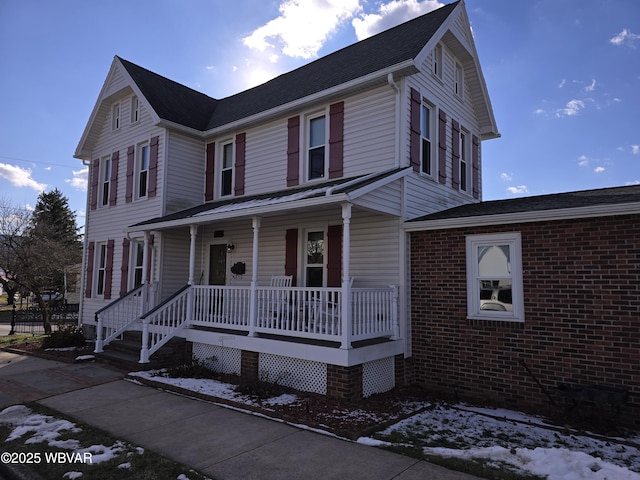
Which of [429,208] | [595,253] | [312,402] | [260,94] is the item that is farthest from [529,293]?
[260,94]

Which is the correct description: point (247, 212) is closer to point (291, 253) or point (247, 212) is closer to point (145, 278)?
point (291, 253)

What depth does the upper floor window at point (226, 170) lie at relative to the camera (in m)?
12.6

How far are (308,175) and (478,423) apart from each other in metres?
6.53

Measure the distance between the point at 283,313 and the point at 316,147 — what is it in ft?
14.1

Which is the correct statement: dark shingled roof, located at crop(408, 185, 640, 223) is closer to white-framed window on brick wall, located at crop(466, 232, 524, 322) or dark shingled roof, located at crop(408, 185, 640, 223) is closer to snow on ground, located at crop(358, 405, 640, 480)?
white-framed window on brick wall, located at crop(466, 232, 524, 322)

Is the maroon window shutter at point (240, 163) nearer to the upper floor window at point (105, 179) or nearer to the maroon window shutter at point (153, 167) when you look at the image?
the maroon window shutter at point (153, 167)

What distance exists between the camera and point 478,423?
619cm

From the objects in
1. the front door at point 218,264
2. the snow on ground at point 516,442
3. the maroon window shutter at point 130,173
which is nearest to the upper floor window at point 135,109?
the maroon window shutter at point 130,173

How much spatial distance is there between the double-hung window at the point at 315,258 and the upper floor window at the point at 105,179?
8.72 metres

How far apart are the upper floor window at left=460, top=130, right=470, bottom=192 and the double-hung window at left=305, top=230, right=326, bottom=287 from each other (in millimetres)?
4404

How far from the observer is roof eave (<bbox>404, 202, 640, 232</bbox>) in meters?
6.16

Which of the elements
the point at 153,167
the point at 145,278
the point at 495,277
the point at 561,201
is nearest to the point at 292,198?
the point at 495,277

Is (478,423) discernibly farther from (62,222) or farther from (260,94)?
(62,222)

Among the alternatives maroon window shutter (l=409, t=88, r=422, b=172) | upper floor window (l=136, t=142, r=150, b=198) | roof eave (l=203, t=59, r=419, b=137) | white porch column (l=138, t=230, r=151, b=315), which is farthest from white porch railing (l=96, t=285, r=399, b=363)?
roof eave (l=203, t=59, r=419, b=137)
